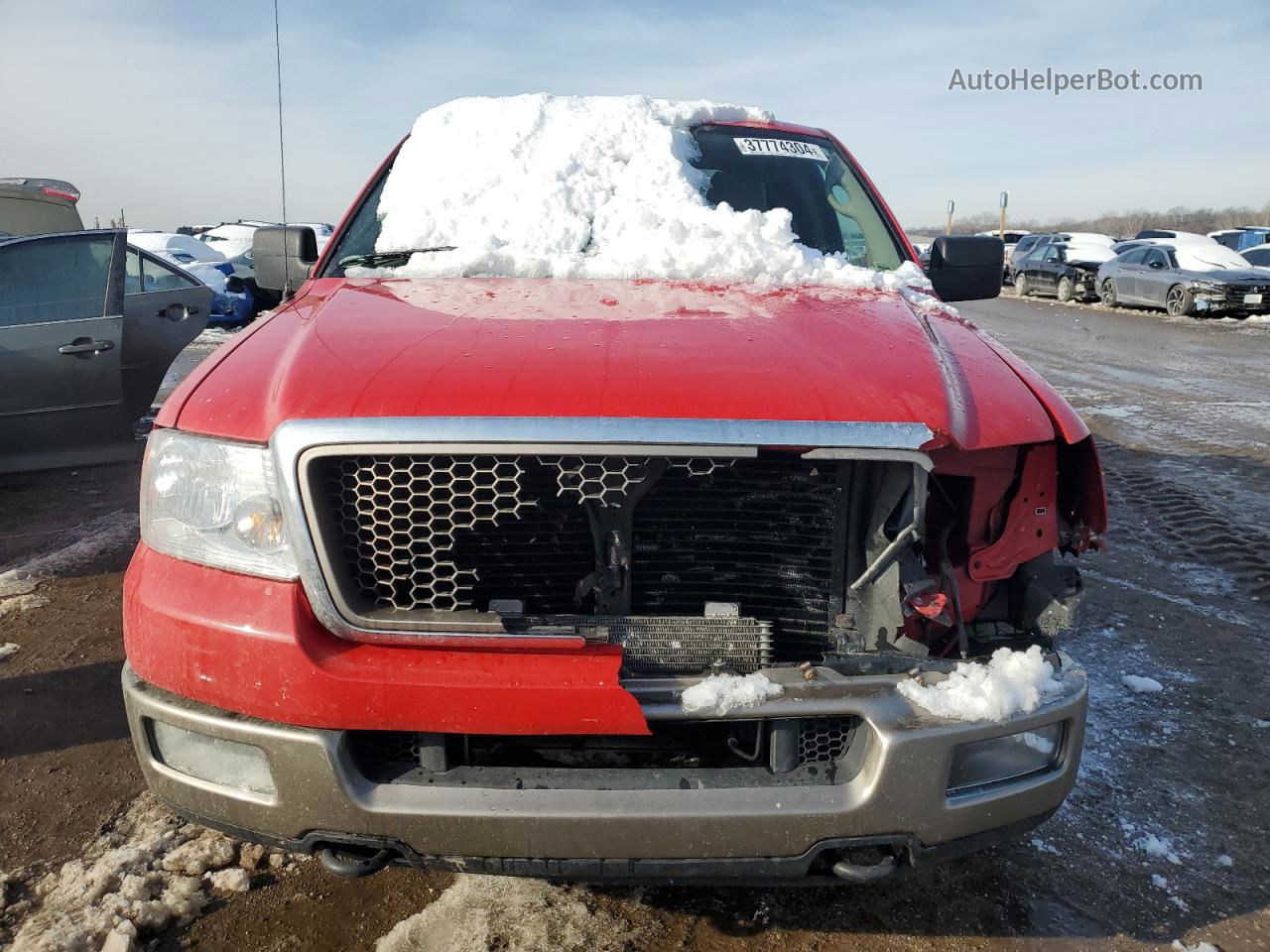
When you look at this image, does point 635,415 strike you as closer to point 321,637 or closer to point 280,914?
point 321,637

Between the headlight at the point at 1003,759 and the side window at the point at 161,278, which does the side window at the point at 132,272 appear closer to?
the side window at the point at 161,278

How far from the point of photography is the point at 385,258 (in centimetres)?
312

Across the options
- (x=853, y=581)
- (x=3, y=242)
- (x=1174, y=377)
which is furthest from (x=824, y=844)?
(x=1174, y=377)

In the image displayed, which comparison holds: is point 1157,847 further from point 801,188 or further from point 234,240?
point 234,240

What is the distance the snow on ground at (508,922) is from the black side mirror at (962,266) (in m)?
2.37

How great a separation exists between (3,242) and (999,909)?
574 cm

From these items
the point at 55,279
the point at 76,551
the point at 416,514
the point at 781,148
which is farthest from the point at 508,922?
the point at 55,279

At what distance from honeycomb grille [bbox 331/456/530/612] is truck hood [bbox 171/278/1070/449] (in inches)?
4.3

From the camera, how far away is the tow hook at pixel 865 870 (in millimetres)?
1886

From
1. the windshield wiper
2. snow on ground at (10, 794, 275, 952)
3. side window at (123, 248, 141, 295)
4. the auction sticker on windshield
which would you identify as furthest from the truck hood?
side window at (123, 248, 141, 295)

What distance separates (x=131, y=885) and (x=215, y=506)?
108cm

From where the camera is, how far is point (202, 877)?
7.96 ft

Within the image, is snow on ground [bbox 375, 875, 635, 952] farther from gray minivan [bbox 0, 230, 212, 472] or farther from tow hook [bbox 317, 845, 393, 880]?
gray minivan [bbox 0, 230, 212, 472]

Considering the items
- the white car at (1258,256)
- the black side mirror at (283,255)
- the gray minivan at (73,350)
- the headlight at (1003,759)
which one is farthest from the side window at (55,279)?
the white car at (1258,256)
